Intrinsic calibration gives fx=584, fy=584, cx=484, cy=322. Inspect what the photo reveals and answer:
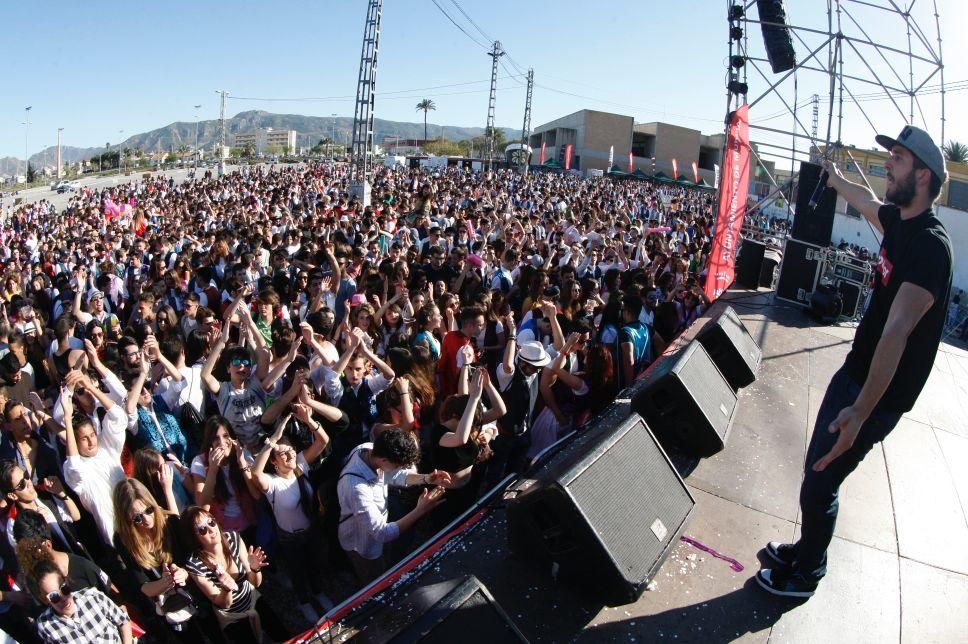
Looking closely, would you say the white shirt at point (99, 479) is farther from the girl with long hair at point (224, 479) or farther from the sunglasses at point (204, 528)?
the sunglasses at point (204, 528)

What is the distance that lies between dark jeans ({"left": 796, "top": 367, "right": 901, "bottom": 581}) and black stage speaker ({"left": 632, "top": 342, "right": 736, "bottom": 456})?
85 centimetres

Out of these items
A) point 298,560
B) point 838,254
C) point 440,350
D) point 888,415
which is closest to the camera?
point 888,415

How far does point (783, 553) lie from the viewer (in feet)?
8.49

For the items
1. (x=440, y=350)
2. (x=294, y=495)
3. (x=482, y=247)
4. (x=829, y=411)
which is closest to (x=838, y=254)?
(x=482, y=247)

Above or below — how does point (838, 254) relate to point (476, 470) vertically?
above

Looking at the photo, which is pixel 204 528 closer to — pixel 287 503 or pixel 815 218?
pixel 287 503

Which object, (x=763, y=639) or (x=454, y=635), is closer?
(x=454, y=635)

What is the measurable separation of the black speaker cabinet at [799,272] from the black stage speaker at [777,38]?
3252 millimetres

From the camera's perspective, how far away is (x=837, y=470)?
229 cm

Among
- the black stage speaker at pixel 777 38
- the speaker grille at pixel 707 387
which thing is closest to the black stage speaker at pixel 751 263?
the black stage speaker at pixel 777 38

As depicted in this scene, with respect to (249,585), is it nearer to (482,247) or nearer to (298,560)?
(298,560)

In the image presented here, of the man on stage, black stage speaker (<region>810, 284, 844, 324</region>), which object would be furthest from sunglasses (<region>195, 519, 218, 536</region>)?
black stage speaker (<region>810, 284, 844, 324</region>)

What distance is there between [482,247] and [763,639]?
701 cm

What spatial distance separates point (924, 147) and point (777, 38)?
343 inches
